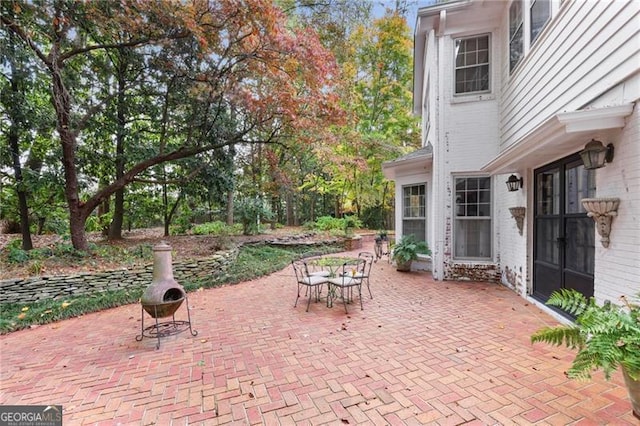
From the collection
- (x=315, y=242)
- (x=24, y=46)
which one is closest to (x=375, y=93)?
(x=315, y=242)

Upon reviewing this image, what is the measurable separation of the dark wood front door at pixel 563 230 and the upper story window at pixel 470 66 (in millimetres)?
2807

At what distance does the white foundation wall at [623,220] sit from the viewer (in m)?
2.68

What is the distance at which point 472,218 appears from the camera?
6617 mm

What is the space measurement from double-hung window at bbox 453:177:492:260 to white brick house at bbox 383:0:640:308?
23 millimetres

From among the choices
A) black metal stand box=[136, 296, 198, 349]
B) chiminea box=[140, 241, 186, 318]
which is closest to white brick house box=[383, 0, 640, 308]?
chiminea box=[140, 241, 186, 318]

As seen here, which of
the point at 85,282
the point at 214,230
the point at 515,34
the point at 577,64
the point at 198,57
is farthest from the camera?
the point at 214,230

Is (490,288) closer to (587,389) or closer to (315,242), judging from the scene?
(587,389)

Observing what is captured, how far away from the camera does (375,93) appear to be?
55.0 ft

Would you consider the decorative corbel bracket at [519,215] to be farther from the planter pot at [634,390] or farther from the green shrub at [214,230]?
the green shrub at [214,230]

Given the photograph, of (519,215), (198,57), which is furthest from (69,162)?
(519,215)

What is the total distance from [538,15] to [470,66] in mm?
1887

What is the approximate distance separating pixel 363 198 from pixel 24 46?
601 inches

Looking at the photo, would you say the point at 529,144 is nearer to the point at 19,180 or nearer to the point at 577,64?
the point at 577,64

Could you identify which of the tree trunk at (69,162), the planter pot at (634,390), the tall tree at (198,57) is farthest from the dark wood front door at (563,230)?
the tree trunk at (69,162)
